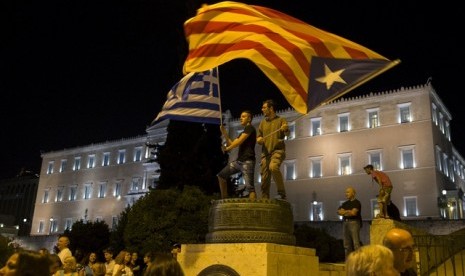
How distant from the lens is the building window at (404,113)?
41.1m

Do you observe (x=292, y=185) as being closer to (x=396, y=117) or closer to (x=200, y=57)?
(x=396, y=117)

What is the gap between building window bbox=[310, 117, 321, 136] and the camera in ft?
150

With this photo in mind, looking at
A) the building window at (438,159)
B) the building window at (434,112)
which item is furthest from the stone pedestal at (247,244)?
the building window at (434,112)

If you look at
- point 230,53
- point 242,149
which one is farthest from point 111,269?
point 230,53

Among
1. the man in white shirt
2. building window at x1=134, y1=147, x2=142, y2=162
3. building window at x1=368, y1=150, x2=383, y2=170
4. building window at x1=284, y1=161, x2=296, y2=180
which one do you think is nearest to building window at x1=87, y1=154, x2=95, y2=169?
building window at x1=134, y1=147, x2=142, y2=162

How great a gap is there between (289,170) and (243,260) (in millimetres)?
40843

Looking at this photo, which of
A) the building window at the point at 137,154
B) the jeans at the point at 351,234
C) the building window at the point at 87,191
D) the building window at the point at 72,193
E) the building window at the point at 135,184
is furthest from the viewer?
the building window at the point at 72,193

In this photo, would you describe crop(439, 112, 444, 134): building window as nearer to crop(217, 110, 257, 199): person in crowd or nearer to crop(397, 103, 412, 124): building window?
crop(397, 103, 412, 124): building window

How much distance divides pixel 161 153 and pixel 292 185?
18.3m

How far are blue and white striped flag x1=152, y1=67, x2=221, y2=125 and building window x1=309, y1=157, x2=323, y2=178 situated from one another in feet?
122

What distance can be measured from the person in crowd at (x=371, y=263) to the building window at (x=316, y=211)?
40906 mm

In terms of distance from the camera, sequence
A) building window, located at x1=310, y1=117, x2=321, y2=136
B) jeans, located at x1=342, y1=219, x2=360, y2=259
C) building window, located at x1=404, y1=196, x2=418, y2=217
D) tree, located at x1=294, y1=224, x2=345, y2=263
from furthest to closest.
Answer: building window, located at x1=310, y1=117, x2=321, y2=136 → building window, located at x1=404, y1=196, x2=418, y2=217 → tree, located at x1=294, y1=224, x2=345, y2=263 → jeans, located at x1=342, y1=219, x2=360, y2=259

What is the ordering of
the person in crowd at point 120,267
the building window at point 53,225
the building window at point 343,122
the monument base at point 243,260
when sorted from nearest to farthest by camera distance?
the monument base at point 243,260
the person in crowd at point 120,267
the building window at point 343,122
the building window at point 53,225

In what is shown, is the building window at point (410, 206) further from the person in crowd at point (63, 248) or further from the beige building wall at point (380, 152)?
the person in crowd at point (63, 248)
